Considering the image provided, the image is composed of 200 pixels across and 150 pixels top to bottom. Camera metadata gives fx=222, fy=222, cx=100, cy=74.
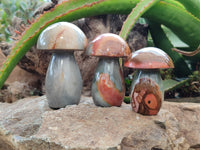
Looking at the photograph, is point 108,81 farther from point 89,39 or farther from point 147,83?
point 89,39

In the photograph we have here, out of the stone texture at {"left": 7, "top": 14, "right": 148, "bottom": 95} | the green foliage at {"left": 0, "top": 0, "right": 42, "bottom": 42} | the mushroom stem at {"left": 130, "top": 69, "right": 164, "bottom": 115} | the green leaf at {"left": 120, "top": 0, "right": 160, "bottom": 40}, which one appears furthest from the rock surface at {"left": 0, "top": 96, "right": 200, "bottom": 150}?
the green foliage at {"left": 0, "top": 0, "right": 42, "bottom": 42}

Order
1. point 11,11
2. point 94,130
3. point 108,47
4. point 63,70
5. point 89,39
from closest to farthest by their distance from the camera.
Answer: point 94,130 → point 108,47 → point 63,70 → point 89,39 → point 11,11

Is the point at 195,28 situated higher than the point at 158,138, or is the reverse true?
the point at 195,28

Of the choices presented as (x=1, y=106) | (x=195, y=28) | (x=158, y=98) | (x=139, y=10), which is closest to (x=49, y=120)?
(x=158, y=98)

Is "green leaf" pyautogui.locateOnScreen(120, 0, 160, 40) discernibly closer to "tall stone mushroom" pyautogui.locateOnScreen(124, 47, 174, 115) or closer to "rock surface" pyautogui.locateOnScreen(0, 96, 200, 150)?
"tall stone mushroom" pyautogui.locateOnScreen(124, 47, 174, 115)

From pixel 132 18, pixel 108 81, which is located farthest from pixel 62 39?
pixel 132 18

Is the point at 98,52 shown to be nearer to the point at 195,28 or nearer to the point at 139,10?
the point at 139,10
